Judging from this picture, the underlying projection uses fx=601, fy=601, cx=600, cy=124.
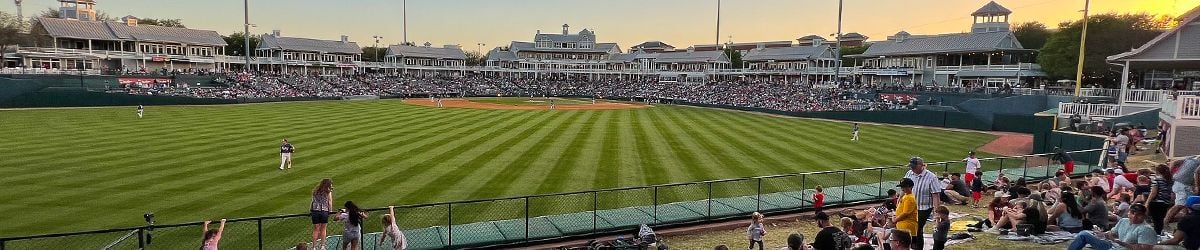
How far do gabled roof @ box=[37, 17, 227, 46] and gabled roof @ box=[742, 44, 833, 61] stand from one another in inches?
3224

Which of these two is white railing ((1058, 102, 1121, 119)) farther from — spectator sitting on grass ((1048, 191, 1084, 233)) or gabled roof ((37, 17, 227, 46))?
gabled roof ((37, 17, 227, 46))

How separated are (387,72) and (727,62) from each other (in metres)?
62.3

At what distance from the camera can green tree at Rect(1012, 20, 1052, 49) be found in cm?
8225

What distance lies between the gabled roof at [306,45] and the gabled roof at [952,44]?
83.6 metres

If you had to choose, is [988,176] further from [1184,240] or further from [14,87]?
[14,87]

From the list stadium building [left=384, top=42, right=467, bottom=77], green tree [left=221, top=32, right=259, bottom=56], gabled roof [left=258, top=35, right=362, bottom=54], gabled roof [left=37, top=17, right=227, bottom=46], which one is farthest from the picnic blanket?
green tree [left=221, top=32, right=259, bottom=56]

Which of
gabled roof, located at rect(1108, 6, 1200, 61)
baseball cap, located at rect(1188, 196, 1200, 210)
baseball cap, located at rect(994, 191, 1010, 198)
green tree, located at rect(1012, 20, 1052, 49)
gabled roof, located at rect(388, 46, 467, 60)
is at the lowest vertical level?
baseball cap, located at rect(994, 191, 1010, 198)

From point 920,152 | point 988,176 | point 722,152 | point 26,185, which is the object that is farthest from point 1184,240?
point 26,185

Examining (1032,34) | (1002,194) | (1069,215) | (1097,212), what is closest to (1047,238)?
(1069,215)

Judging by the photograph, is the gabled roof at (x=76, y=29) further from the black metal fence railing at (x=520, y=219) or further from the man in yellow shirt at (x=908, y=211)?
the man in yellow shirt at (x=908, y=211)

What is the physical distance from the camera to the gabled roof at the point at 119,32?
70500 mm

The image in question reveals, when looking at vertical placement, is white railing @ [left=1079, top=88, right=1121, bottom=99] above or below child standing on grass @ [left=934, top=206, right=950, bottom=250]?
above

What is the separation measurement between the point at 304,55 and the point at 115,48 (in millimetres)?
26207

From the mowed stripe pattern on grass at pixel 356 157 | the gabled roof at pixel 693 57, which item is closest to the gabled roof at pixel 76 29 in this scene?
the mowed stripe pattern on grass at pixel 356 157
